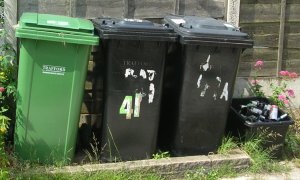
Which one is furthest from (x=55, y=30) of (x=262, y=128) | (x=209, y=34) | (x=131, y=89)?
(x=262, y=128)

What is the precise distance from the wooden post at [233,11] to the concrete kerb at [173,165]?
1778 millimetres

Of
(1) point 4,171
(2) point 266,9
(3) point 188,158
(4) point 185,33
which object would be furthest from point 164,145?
(2) point 266,9

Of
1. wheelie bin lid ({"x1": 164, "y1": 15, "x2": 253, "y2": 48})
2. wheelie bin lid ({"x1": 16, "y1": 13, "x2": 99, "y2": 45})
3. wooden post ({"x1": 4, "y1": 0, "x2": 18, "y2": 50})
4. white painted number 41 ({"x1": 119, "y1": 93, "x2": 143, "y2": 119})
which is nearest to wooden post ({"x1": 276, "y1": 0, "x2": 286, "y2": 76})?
wheelie bin lid ({"x1": 164, "y1": 15, "x2": 253, "y2": 48})

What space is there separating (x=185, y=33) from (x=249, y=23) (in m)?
1.80

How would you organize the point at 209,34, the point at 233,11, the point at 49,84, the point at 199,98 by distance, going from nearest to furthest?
the point at 49,84, the point at 209,34, the point at 199,98, the point at 233,11

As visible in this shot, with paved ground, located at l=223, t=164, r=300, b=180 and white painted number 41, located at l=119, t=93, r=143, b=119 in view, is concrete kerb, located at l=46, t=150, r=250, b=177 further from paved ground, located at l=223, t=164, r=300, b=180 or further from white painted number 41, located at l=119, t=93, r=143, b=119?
white painted number 41, located at l=119, t=93, r=143, b=119

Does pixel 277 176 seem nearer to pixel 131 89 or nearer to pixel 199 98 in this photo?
pixel 199 98

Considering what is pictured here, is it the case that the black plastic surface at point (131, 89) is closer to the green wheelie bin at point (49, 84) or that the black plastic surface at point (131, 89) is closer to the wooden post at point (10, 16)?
the green wheelie bin at point (49, 84)

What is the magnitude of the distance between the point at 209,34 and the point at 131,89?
0.95 metres

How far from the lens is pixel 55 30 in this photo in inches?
177

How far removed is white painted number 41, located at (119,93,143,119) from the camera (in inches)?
188

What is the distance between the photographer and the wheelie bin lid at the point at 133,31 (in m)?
4.58

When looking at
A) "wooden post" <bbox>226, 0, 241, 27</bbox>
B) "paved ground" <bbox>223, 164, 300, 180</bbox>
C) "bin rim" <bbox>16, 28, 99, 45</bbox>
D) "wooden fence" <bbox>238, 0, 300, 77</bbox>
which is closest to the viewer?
"bin rim" <bbox>16, 28, 99, 45</bbox>

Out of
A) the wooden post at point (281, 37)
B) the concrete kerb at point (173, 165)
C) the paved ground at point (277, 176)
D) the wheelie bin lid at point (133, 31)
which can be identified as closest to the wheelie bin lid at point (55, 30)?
the wheelie bin lid at point (133, 31)
